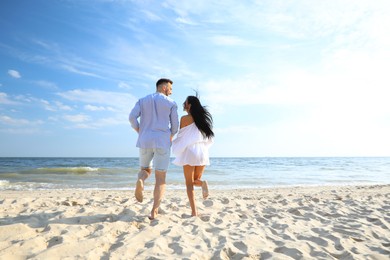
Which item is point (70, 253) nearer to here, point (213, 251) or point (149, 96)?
point (213, 251)

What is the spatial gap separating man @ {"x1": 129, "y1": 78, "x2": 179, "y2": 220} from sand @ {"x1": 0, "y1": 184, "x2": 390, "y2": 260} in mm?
598

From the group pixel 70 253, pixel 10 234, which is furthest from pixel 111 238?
pixel 10 234

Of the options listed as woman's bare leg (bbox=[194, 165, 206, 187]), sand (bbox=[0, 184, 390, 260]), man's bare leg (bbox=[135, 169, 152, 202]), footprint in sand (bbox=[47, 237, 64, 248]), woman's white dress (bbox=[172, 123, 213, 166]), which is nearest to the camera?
sand (bbox=[0, 184, 390, 260])

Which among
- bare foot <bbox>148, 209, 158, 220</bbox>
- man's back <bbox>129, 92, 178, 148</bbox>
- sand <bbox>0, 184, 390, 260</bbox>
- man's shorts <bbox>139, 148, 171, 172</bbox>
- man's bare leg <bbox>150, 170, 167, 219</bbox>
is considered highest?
man's back <bbox>129, 92, 178, 148</bbox>

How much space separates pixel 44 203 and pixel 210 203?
10.5ft

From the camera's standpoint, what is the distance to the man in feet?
12.9

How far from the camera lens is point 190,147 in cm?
423

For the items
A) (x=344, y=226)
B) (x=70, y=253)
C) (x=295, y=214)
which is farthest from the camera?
(x=295, y=214)

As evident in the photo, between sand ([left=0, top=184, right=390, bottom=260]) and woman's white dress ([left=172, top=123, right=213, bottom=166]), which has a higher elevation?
woman's white dress ([left=172, top=123, right=213, bottom=166])

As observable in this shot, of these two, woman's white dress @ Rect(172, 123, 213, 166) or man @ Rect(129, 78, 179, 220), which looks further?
woman's white dress @ Rect(172, 123, 213, 166)

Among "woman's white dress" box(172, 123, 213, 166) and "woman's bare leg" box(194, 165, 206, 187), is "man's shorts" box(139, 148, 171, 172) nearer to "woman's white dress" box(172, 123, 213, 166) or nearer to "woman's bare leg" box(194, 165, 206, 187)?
"woman's white dress" box(172, 123, 213, 166)

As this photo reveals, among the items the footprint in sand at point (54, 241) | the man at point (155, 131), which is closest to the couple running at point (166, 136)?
the man at point (155, 131)

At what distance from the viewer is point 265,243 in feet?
10.3

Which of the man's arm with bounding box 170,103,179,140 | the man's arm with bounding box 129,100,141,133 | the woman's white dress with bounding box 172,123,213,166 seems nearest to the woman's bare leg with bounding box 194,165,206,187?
the woman's white dress with bounding box 172,123,213,166
